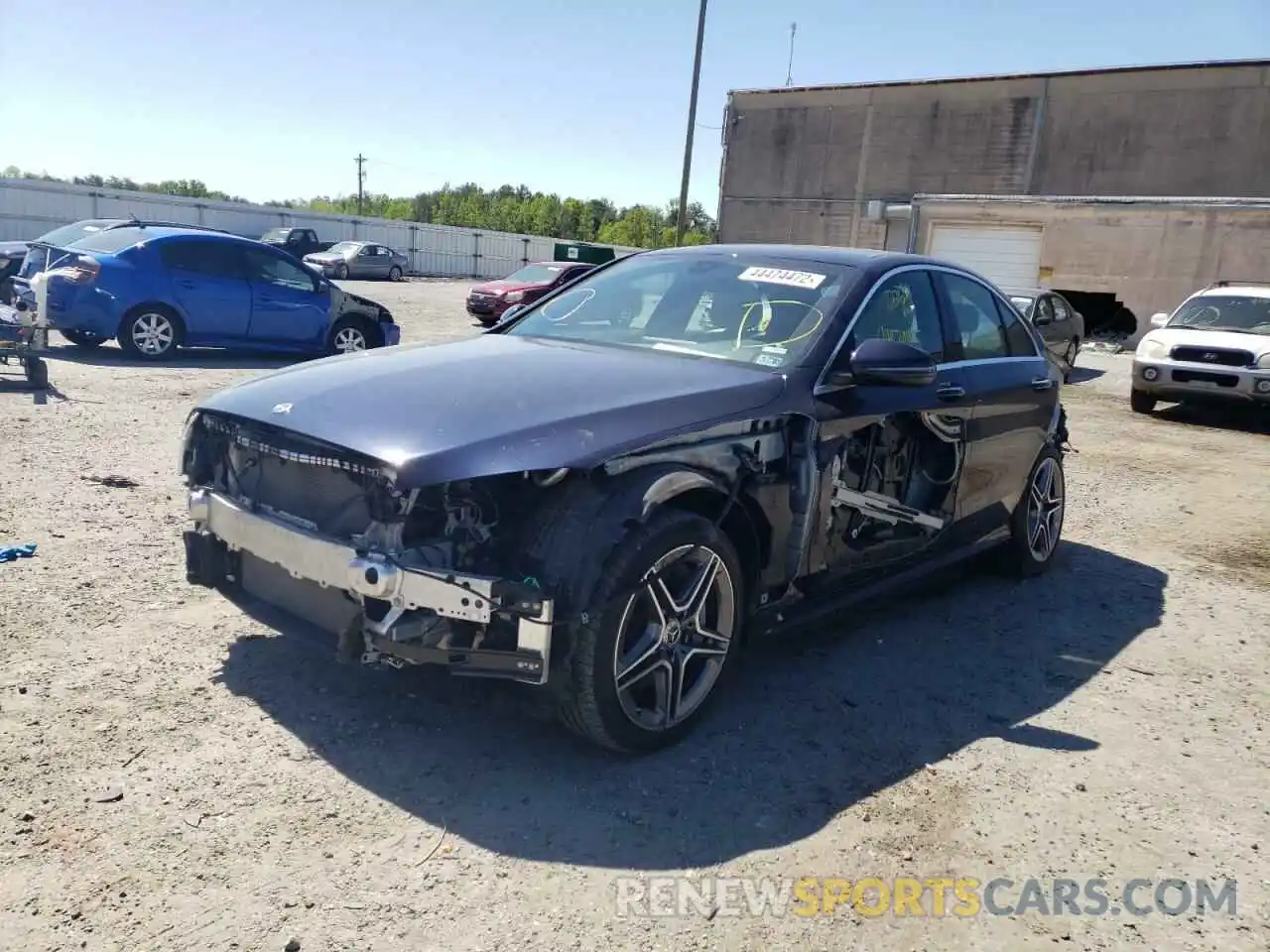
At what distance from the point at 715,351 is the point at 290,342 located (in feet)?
31.7

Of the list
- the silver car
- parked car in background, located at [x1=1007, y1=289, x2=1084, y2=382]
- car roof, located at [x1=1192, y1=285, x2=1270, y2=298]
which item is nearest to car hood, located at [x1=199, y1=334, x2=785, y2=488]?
car roof, located at [x1=1192, y1=285, x2=1270, y2=298]

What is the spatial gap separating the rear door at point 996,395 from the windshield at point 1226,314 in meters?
9.05

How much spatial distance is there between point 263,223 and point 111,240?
102 ft

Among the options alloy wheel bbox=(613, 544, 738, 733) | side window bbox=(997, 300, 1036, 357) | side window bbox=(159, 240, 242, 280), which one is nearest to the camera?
alloy wheel bbox=(613, 544, 738, 733)

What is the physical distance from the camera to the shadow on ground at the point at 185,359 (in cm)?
1127

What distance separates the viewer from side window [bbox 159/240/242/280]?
1153 centimetres

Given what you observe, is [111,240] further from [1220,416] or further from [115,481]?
[1220,416]

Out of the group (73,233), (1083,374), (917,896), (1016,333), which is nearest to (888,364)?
(917,896)

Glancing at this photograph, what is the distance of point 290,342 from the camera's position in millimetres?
12430

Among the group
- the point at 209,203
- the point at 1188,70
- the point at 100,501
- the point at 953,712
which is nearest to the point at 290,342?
the point at 100,501

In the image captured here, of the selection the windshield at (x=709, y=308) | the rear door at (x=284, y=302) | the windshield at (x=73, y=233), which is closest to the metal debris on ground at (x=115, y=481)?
the windshield at (x=709, y=308)

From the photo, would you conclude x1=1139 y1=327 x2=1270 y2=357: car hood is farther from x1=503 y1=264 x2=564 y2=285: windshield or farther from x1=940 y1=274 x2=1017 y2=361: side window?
x1=503 y1=264 x2=564 y2=285: windshield

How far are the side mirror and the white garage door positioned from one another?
23.3 meters

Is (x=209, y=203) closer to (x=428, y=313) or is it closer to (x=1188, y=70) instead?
(x=428, y=313)
